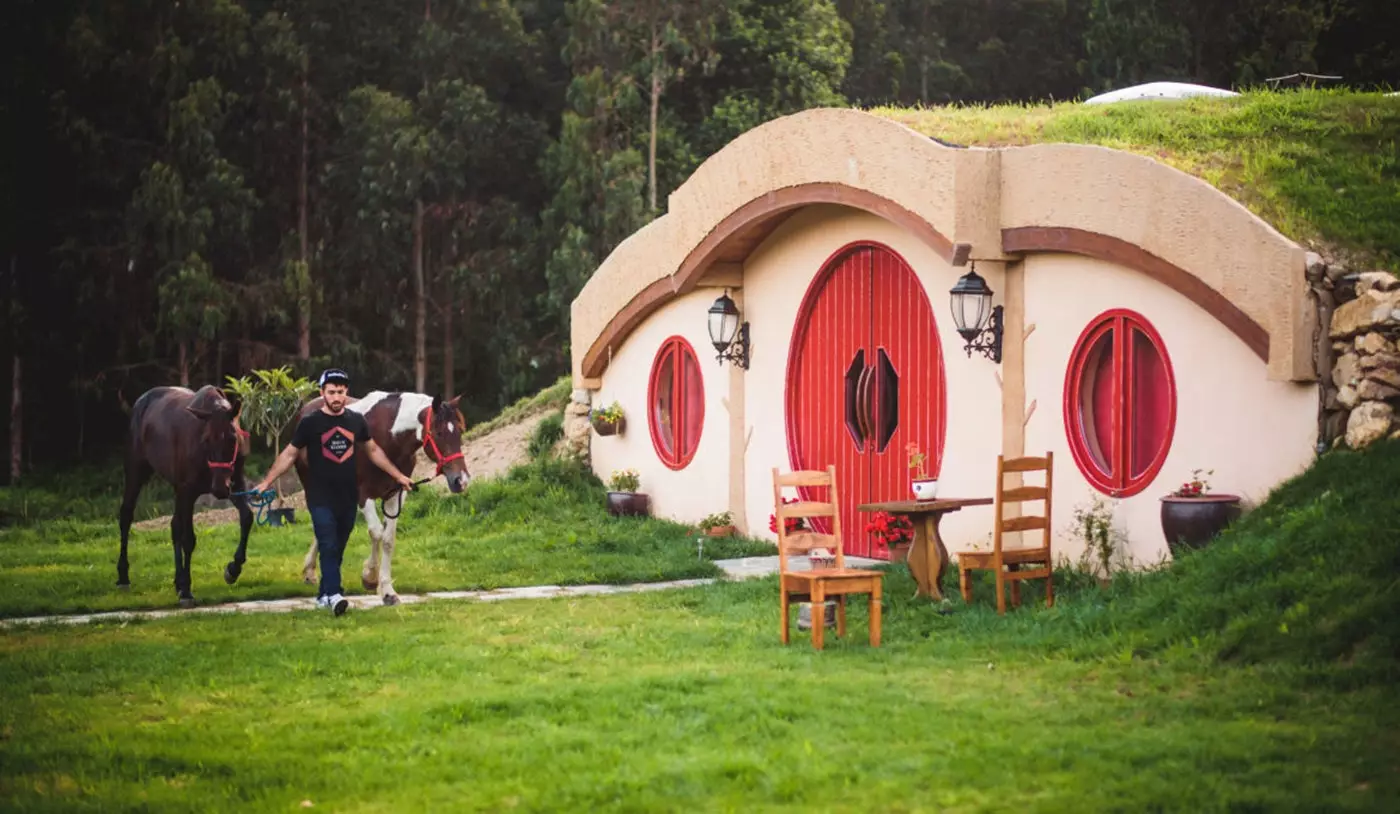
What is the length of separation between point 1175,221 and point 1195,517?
220 centimetres

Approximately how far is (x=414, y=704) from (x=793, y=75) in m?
28.8

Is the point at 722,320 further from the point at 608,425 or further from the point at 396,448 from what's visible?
the point at 396,448

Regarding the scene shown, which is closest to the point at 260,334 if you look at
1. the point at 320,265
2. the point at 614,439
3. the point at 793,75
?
the point at 320,265

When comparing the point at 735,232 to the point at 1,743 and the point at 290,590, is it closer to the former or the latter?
the point at 290,590

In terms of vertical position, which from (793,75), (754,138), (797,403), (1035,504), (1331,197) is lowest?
(1035,504)

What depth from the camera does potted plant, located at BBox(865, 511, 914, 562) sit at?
583 inches

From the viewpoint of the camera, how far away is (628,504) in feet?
63.7

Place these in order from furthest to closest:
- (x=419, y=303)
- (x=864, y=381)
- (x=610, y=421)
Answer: (x=419, y=303) < (x=610, y=421) < (x=864, y=381)

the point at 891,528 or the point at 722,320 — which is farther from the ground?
the point at 722,320

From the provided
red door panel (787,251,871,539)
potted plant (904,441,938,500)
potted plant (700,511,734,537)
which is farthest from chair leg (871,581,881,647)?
potted plant (700,511,734,537)

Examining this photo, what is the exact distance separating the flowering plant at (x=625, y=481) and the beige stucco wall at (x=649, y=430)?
0.14 m

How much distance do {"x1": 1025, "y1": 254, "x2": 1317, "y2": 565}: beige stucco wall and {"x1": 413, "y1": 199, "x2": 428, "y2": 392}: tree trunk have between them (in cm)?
2338

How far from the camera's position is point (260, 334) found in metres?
35.8

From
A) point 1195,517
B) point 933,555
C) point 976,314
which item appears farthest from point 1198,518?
point 976,314
